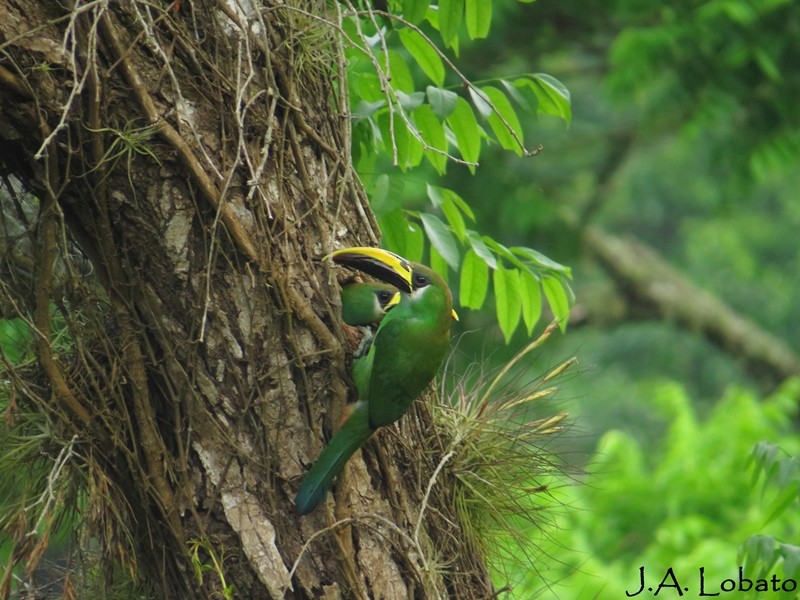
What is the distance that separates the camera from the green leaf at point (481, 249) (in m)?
2.79

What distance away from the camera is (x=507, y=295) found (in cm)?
294

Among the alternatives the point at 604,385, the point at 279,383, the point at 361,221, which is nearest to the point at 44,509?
the point at 279,383

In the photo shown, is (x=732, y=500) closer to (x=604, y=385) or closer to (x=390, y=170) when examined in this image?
(x=390, y=170)

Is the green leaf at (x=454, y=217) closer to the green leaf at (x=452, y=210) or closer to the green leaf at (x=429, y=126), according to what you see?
the green leaf at (x=452, y=210)

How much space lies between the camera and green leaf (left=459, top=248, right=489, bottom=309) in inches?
117

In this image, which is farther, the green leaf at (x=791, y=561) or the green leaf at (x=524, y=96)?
the green leaf at (x=524, y=96)

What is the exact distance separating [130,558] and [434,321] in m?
0.81

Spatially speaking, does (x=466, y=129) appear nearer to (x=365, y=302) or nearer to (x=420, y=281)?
(x=420, y=281)

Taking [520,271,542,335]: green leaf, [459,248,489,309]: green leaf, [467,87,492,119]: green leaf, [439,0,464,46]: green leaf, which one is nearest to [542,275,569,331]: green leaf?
[520,271,542,335]: green leaf

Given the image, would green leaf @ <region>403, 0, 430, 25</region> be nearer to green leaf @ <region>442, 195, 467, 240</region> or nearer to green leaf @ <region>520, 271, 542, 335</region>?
green leaf @ <region>442, 195, 467, 240</region>

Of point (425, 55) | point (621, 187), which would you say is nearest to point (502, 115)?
point (425, 55)

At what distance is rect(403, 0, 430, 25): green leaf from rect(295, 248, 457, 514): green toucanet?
22.6 inches

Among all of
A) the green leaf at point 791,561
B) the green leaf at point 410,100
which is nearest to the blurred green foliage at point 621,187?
the green leaf at point 791,561

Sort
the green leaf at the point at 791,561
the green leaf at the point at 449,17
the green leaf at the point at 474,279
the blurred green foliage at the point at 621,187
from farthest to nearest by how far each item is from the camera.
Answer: the blurred green foliage at the point at 621,187 < the green leaf at the point at 474,279 < the green leaf at the point at 449,17 < the green leaf at the point at 791,561
